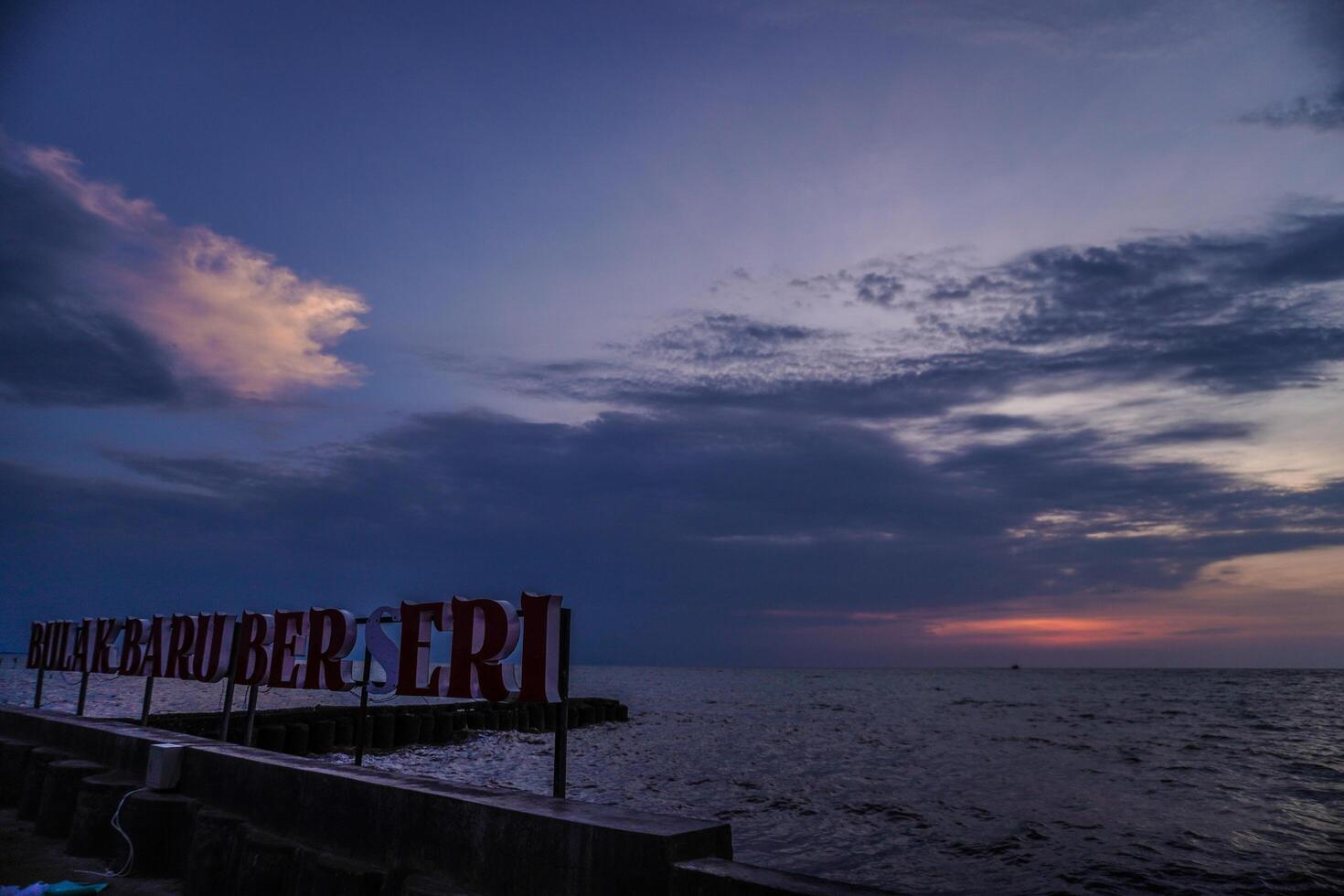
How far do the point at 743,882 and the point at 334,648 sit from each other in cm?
999

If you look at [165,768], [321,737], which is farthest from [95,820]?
[321,737]

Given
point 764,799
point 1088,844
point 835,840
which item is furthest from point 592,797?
point 1088,844

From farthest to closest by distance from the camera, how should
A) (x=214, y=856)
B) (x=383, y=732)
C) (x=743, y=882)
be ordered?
(x=383, y=732), (x=214, y=856), (x=743, y=882)

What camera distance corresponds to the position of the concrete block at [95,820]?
26.5ft

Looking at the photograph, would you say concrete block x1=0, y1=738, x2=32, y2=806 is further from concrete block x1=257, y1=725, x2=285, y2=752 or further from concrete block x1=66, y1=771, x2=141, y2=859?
concrete block x1=257, y1=725, x2=285, y2=752

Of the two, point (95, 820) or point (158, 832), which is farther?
point (95, 820)

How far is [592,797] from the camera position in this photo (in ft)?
77.1

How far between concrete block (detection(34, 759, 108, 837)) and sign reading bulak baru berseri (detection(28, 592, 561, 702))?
3259 millimetres

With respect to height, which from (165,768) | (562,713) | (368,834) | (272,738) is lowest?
(272,738)

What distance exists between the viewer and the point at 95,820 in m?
8.13

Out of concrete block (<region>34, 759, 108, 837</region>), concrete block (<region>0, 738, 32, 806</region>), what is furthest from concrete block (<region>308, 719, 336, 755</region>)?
concrete block (<region>34, 759, 108, 837</region>)

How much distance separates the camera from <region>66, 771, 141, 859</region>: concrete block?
808 centimetres

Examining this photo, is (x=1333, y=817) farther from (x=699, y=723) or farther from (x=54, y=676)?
(x=54, y=676)

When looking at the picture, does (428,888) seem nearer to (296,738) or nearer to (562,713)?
(562,713)
